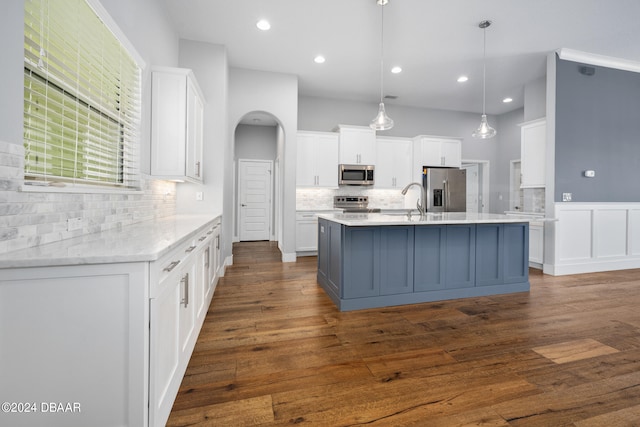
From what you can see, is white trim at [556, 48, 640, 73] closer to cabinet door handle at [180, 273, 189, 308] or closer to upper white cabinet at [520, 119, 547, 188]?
upper white cabinet at [520, 119, 547, 188]

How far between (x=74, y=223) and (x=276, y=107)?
12.5 feet

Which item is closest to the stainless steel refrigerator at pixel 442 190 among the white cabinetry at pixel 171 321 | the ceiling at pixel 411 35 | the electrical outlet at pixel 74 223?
the ceiling at pixel 411 35

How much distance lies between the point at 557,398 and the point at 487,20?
3978mm

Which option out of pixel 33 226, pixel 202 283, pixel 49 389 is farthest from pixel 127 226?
pixel 49 389

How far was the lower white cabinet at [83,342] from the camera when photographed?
3.15 feet

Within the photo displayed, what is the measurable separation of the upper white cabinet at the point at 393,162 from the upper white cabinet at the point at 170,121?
4.03 metres

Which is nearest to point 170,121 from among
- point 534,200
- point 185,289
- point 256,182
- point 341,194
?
point 185,289

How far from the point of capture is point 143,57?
8.59 ft

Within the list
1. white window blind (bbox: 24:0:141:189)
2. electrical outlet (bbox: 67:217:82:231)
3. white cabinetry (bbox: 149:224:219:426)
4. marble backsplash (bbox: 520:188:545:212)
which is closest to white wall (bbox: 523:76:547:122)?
marble backsplash (bbox: 520:188:545:212)

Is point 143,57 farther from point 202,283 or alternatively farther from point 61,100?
point 202,283

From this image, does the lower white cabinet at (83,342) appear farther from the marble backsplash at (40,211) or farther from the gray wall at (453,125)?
the gray wall at (453,125)

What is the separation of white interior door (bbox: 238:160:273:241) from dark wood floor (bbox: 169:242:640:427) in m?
4.45

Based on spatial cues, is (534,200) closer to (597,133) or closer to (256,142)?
(597,133)

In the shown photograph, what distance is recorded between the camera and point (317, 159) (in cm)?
558
